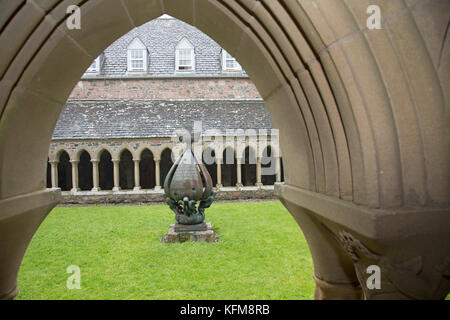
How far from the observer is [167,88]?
55.1 ft

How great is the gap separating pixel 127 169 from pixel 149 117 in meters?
4.05

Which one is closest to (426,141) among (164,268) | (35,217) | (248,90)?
Result: (35,217)

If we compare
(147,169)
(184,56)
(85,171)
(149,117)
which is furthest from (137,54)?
(85,171)

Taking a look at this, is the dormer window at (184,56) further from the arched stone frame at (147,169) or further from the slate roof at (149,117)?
the arched stone frame at (147,169)

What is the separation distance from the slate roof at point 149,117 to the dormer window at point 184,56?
225 centimetres

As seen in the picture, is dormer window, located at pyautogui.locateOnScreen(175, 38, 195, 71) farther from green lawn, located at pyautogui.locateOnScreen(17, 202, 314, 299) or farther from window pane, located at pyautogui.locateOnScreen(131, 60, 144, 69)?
green lawn, located at pyautogui.locateOnScreen(17, 202, 314, 299)

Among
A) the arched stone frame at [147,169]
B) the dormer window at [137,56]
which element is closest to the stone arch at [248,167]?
the arched stone frame at [147,169]

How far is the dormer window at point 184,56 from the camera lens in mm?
17344

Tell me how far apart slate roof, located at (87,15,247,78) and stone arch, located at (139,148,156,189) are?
4380 millimetres

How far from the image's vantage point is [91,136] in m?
14.2

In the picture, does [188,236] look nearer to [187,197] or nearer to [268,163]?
[187,197]

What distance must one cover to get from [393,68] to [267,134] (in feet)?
44.0

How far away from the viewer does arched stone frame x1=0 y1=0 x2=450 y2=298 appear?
3.51 feet

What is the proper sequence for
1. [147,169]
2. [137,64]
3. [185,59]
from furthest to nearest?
1. [147,169]
2. [185,59]
3. [137,64]
